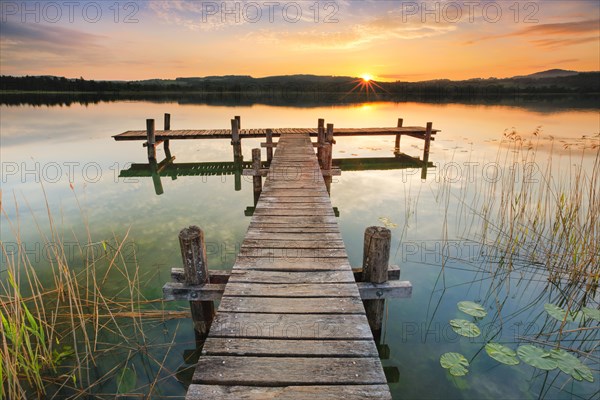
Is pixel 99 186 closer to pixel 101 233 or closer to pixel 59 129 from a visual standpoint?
pixel 101 233

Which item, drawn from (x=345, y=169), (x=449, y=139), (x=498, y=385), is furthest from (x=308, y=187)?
(x=449, y=139)

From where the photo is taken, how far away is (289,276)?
11.2 ft

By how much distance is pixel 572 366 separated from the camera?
3.49m

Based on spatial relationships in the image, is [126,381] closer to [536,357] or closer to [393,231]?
[536,357]

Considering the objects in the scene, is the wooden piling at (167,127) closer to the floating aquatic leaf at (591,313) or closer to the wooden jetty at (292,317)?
the wooden jetty at (292,317)

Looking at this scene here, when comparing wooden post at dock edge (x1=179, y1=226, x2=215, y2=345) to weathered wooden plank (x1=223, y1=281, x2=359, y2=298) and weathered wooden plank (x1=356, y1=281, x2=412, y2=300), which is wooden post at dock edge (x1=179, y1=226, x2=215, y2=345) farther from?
weathered wooden plank (x1=356, y1=281, x2=412, y2=300)

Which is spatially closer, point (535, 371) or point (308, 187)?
point (535, 371)

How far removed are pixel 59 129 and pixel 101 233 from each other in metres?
21.5

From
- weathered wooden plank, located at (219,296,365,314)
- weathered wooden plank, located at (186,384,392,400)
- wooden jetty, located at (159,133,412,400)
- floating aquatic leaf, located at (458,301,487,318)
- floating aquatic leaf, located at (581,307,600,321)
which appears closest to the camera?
weathered wooden plank, located at (186,384,392,400)

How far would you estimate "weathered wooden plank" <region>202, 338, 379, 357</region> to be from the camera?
235 centimetres

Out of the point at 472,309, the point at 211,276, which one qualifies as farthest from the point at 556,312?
the point at 211,276

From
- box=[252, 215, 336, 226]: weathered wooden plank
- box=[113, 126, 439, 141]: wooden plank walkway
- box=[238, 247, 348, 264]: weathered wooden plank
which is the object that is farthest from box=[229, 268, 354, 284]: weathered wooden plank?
box=[113, 126, 439, 141]: wooden plank walkway

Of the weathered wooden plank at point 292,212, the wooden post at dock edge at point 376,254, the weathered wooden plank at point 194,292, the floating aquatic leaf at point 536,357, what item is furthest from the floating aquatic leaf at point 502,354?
the weathered wooden plank at point 194,292

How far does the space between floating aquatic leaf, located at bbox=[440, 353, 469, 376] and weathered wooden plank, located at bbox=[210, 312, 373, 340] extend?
1728mm
